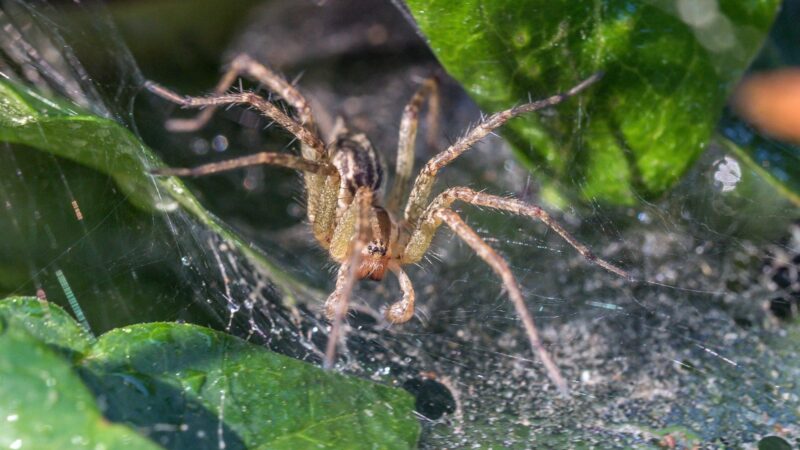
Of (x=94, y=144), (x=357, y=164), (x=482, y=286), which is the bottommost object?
(x=482, y=286)

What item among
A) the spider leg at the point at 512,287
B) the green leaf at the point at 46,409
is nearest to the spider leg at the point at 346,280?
the spider leg at the point at 512,287

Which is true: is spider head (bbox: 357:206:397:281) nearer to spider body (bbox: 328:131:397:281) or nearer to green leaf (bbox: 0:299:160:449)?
spider body (bbox: 328:131:397:281)

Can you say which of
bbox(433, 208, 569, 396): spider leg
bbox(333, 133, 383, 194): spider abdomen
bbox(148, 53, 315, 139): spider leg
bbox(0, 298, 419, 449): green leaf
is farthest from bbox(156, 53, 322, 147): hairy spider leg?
bbox(0, 298, 419, 449): green leaf

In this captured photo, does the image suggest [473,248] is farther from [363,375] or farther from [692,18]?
[692,18]

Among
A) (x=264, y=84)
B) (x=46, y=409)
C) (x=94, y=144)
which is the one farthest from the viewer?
(x=264, y=84)

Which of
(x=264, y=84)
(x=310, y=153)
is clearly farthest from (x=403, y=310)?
(x=264, y=84)

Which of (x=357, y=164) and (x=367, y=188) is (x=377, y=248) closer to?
(x=367, y=188)
